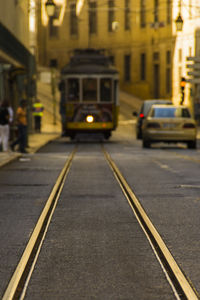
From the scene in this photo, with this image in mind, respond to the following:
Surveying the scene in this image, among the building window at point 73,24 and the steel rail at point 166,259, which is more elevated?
the building window at point 73,24

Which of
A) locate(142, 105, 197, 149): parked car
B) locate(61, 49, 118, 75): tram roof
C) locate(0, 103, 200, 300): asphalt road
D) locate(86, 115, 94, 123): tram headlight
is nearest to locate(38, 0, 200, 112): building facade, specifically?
locate(61, 49, 118, 75): tram roof

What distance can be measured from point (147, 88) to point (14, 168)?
178ft

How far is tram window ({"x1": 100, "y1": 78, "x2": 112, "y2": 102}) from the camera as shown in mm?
33781

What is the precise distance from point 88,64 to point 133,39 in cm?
4113

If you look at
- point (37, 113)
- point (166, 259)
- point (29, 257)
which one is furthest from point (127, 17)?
point (166, 259)

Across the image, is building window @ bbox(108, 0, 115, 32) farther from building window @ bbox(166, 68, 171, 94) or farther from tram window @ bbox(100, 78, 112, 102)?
tram window @ bbox(100, 78, 112, 102)

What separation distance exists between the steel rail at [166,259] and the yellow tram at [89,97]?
21.5 m

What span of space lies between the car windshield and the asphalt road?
10926 mm

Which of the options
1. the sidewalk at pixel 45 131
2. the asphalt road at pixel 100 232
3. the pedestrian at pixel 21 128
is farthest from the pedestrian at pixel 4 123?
the asphalt road at pixel 100 232

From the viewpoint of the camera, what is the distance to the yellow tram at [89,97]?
33.7 metres

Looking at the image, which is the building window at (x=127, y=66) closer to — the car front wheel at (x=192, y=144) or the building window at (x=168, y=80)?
the building window at (x=168, y=80)

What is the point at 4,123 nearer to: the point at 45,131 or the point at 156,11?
the point at 45,131

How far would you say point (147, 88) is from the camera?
72.8 m

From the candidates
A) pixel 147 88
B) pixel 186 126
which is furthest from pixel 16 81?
pixel 147 88
